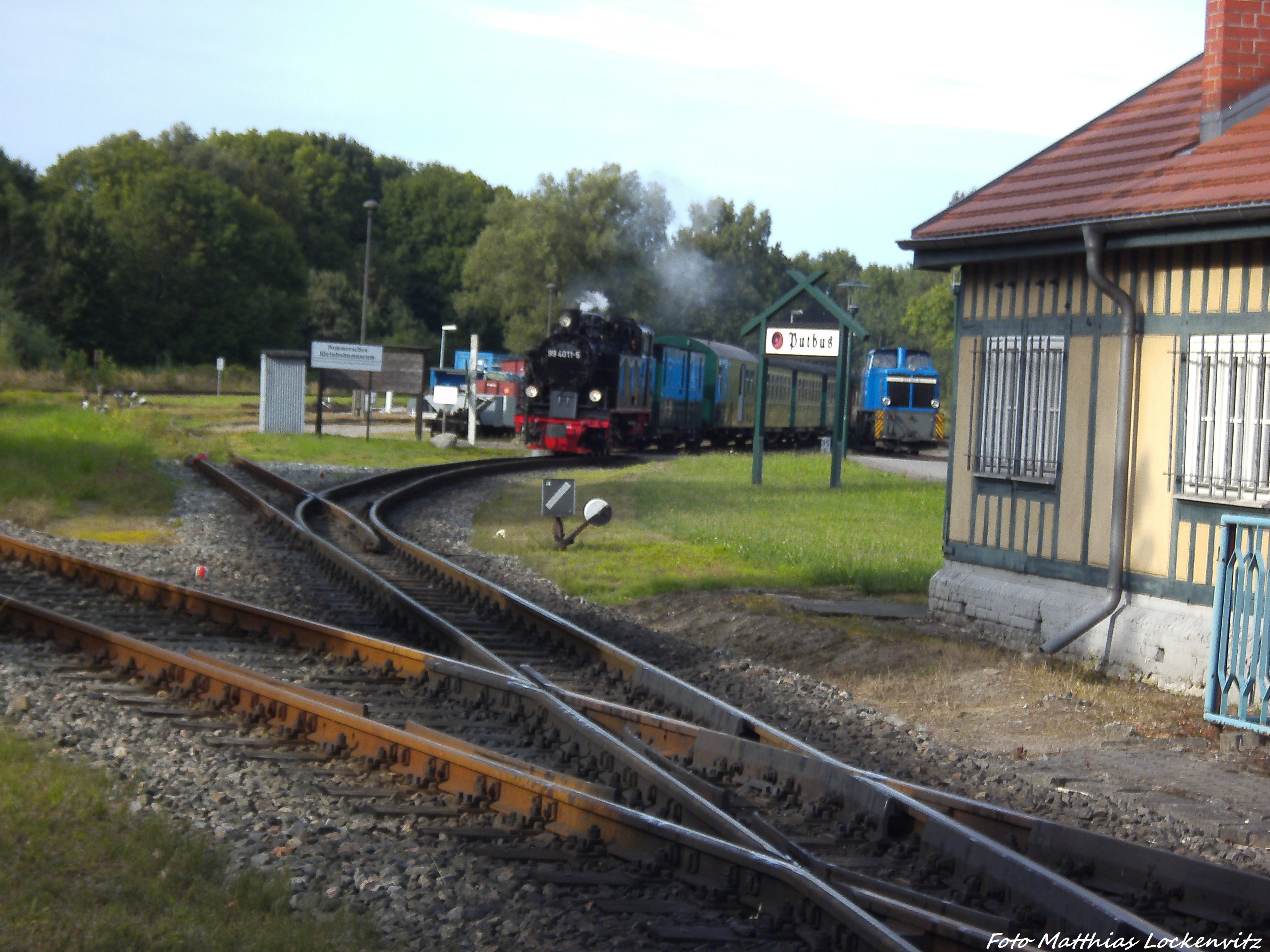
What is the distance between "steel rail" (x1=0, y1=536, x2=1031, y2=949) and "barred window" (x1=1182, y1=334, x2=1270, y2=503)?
15.3 feet

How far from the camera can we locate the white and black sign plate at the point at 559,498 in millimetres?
14820

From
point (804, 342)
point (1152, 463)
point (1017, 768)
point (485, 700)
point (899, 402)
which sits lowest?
point (1017, 768)

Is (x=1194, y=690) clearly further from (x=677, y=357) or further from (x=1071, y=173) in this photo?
(x=677, y=357)

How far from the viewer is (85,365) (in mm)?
54875

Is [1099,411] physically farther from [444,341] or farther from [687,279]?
[687,279]

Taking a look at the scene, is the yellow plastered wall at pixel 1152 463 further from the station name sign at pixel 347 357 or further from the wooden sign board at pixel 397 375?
the station name sign at pixel 347 357

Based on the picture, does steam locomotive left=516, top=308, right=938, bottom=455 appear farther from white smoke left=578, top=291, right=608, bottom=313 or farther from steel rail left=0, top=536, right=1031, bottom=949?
steel rail left=0, top=536, right=1031, bottom=949

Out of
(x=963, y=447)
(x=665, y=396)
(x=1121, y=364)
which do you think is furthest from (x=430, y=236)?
(x=1121, y=364)

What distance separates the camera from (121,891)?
4395 mm

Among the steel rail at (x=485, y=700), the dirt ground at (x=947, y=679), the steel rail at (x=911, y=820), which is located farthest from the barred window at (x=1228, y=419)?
the steel rail at (x=485, y=700)

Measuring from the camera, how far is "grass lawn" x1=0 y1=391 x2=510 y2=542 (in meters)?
16.0

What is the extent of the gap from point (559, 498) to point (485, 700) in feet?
25.1

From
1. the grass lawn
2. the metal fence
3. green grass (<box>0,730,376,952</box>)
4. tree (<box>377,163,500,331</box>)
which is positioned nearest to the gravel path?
the metal fence

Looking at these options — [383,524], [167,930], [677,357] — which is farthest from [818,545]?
[677,357]
